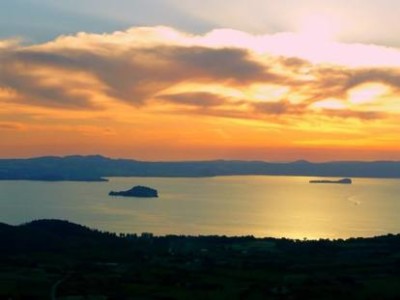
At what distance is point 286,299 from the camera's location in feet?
195

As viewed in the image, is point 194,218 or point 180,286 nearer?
point 180,286

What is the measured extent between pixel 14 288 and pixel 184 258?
32.0 metres

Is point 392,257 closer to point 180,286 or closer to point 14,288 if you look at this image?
point 180,286

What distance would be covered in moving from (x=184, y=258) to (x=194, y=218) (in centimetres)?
8357

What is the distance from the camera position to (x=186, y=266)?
82.1 m

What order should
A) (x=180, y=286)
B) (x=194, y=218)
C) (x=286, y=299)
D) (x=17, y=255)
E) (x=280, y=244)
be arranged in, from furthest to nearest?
1. (x=194, y=218)
2. (x=280, y=244)
3. (x=17, y=255)
4. (x=180, y=286)
5. (x=286, y=299)

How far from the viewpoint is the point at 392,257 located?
90.4 meters

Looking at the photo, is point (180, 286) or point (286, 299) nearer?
point (286, 299)

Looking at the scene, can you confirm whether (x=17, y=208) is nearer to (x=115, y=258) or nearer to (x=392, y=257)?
(x=115, y=258)

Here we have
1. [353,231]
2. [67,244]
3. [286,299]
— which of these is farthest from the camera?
[353,231]

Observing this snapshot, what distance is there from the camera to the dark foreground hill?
63094 millimetres

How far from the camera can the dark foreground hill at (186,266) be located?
63.1 meters

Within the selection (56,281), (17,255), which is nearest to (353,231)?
(17,255)

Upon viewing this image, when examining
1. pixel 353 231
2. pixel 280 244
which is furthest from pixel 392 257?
pixel 353 231
